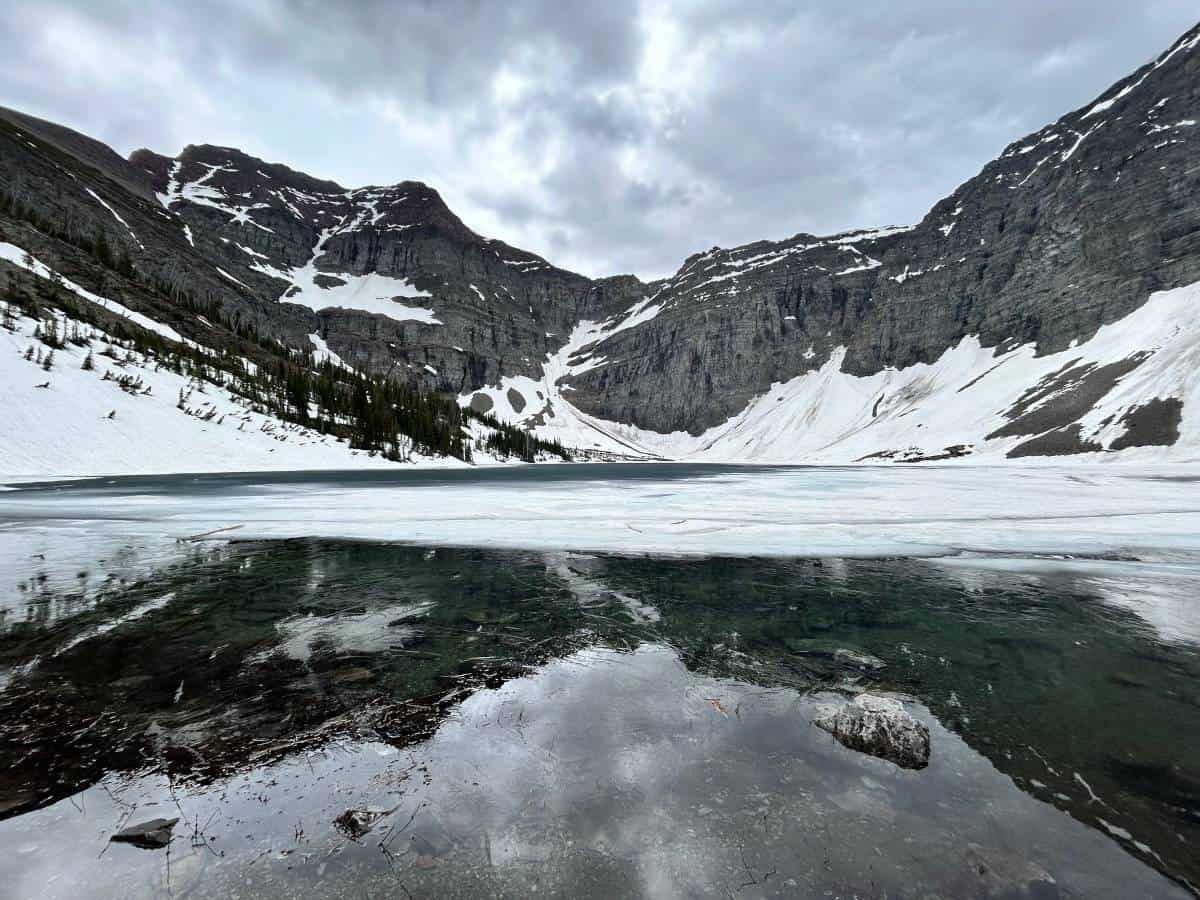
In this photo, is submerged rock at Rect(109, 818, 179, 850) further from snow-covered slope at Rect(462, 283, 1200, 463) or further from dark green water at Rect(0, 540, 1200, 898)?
snow-covered slope at Rect(462, 283, 1200, 463)

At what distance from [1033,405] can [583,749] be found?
131 meters

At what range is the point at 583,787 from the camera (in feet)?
13.1

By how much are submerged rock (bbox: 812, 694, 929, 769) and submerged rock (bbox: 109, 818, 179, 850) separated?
5.19 m

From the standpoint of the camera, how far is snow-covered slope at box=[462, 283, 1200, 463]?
242 feet

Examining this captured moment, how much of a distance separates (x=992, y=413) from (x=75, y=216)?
7895 inches

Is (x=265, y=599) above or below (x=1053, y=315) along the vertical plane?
below

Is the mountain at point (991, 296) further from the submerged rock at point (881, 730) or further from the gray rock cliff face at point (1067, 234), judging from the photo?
the submerged rock at point (881, 730)

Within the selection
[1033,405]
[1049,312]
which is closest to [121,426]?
[1033,405]

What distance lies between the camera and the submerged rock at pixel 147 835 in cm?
319

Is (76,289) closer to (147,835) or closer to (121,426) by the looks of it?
(121,426)

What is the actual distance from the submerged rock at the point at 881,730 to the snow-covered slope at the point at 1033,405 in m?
91.3

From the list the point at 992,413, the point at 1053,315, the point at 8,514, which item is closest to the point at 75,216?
the point at 8,514

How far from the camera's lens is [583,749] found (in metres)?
4.60

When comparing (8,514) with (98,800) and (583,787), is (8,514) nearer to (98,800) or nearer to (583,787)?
(98,800)
